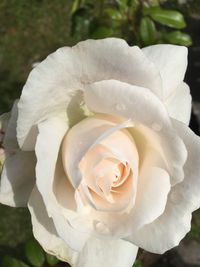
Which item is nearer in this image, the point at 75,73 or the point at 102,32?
the point at 75,73

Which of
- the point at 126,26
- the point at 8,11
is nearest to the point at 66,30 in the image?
the point at 8,11

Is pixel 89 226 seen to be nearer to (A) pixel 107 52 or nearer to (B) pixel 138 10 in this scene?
(A) pixel 107 52

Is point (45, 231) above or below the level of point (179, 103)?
below

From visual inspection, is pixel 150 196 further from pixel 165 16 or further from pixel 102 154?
pixel 165 16

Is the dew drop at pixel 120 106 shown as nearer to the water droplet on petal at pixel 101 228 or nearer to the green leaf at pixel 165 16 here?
the water droplet on petal at pixel 101 228

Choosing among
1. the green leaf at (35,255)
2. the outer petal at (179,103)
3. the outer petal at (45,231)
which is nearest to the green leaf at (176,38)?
the outer petal at (179,103)

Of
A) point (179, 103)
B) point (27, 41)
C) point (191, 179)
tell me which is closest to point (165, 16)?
point (179, 103)
